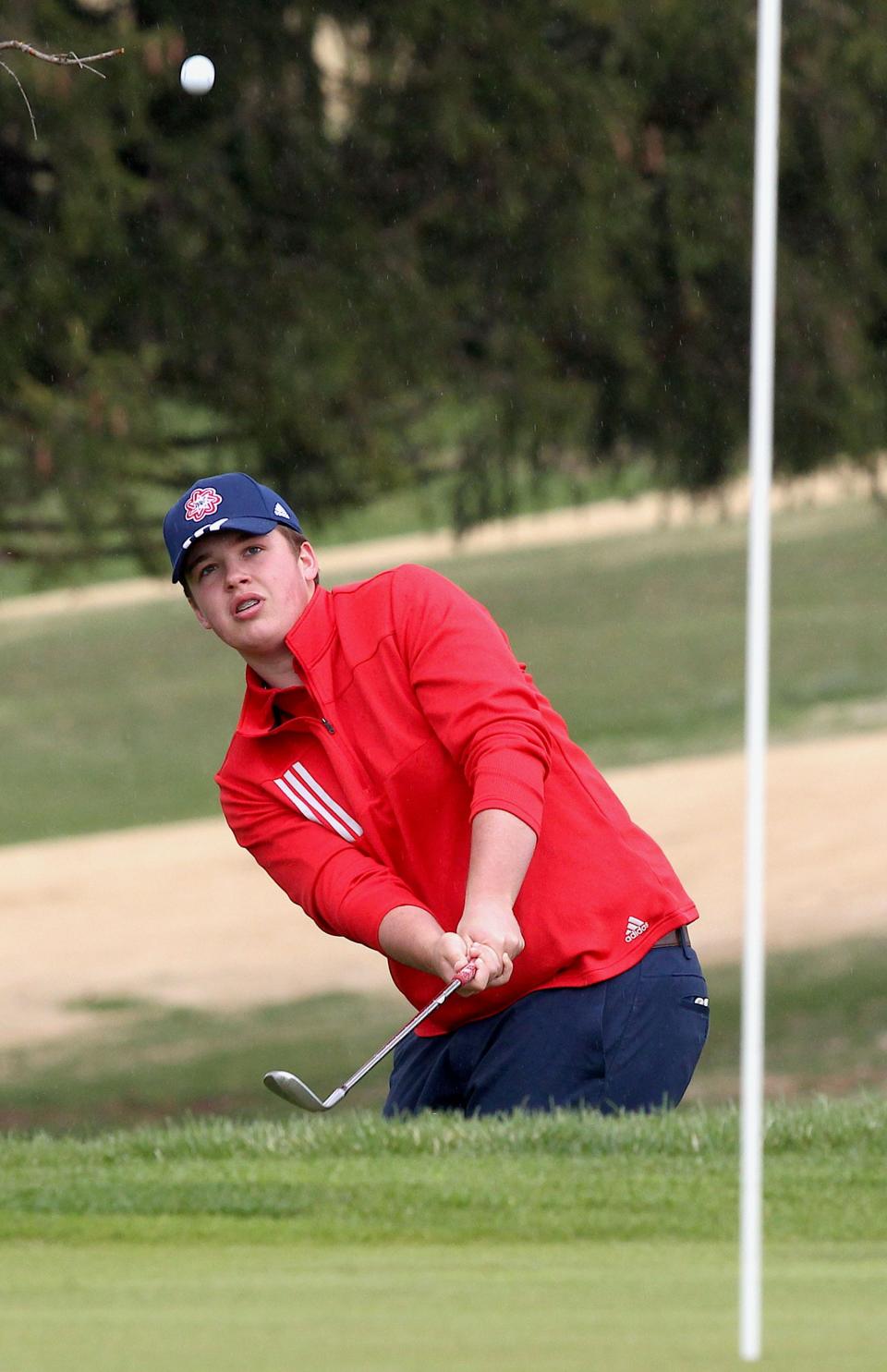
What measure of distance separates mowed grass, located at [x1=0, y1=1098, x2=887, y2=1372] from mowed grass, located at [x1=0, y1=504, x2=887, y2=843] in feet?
56.8

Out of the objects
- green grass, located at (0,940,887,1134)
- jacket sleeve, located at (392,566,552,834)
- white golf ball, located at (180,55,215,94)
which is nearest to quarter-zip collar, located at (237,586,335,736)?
jacket sleeve, located at (392,566,552,834)

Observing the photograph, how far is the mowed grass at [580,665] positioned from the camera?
21.9 meters

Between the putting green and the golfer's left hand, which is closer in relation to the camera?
the putting green

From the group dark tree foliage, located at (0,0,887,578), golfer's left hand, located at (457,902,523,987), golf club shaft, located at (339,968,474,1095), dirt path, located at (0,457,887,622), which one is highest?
dark tree foliage, located at (0,0,887,578)

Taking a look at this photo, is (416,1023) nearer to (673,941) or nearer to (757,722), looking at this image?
(673,941)

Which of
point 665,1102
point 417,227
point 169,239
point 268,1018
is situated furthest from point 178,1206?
point 268,1018

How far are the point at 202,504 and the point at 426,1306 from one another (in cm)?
162

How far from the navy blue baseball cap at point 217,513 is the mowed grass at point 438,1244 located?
1.02 m

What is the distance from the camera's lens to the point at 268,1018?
1436 centimetres

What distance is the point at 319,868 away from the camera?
3764 millimetres

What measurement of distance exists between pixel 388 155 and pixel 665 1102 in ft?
18.7

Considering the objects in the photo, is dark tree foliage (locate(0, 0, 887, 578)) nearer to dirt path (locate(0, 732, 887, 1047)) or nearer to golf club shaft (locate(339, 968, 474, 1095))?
golf club shaft (locate(339, 968, 474, 1095))

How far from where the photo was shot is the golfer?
369 cm

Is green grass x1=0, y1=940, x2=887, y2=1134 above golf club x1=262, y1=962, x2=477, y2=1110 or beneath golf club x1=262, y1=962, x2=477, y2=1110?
beneath
